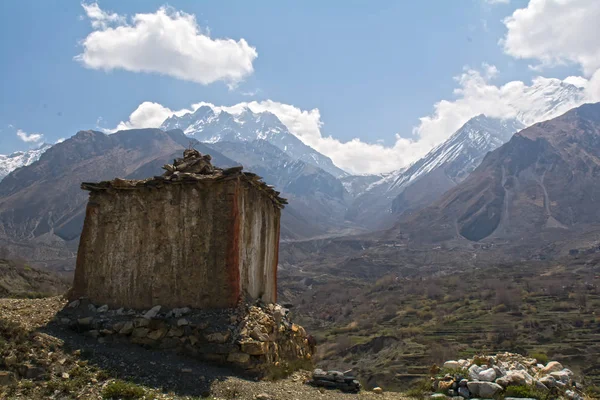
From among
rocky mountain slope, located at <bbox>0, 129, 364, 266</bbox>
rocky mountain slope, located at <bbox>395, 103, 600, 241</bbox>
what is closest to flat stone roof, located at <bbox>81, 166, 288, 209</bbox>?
rocky mountain slope, located at <bbox>0, 129, 364, 266</bbox>

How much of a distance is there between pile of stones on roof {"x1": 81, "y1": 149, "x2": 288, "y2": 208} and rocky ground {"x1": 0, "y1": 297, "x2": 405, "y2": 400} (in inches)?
174

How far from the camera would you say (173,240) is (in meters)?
15.2

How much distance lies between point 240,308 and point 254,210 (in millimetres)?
3579

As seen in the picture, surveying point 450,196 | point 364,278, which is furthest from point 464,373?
point 450,196

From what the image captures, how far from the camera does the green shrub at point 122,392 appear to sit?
10656 millimetres

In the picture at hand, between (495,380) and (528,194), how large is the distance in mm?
157469

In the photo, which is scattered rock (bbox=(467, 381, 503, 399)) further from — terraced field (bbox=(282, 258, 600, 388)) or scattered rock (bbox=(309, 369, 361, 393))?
terraced field (bbox=(282, 258, 600, 388))

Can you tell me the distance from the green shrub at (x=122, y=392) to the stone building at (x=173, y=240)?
3904 millimetres

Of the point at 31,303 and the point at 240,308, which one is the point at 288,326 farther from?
the point at 31,303

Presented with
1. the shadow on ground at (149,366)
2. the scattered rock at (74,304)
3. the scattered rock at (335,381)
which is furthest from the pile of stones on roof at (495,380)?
the scattered rock at (74,304)

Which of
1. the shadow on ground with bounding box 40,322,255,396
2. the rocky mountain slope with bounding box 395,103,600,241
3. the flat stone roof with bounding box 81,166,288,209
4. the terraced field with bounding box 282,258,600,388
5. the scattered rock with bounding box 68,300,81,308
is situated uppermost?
the rocky mountain slope with bounding box 395,103,600,241

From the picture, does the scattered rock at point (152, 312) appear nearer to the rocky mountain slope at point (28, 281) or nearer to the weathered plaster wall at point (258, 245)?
the weathered plaster wall at point (258, 245)

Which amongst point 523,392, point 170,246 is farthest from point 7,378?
point 523,392

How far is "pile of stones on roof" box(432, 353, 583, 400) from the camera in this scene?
12.7 metres
